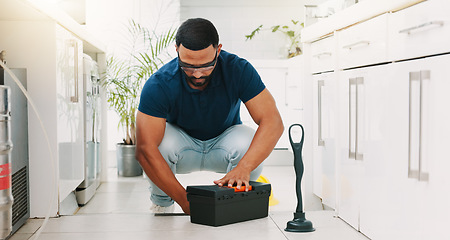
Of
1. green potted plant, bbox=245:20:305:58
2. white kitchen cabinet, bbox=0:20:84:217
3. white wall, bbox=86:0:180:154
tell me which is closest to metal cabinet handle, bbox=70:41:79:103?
white kitchen cabinet, bbox=0:20:84:217

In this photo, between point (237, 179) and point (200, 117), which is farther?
point (200, 117)

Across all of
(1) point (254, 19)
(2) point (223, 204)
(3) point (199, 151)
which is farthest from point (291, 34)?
(2) point (223, 204)

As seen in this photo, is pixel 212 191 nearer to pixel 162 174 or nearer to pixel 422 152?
pixel 162 174

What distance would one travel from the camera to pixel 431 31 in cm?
127

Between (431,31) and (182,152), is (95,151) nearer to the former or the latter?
(182,152)

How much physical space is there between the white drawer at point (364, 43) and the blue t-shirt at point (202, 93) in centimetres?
38

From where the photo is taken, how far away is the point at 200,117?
84.0 inches

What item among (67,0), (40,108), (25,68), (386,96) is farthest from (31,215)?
(67,0)

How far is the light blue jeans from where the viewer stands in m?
2.15

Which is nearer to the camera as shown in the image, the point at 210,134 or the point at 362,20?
the point at 362,20

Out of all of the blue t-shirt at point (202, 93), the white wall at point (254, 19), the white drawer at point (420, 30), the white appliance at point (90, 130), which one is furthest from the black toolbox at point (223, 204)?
the white wall at point (254, 19)

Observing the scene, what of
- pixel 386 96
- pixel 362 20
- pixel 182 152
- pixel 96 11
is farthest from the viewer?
pixel 96 11

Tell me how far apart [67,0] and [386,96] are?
128 inches

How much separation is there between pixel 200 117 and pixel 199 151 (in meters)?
0.19
